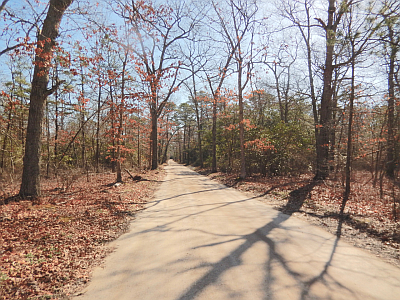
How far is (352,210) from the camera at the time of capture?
22.9 ft

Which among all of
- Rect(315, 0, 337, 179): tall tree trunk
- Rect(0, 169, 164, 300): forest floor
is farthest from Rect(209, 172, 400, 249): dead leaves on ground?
Rect(0, 169, 164, 300): forest floor

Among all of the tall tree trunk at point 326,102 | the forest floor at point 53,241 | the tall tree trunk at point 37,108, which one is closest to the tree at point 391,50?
the tall tree trunk at point 326,102

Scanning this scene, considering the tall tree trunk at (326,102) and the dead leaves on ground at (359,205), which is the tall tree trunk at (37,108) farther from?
the tall tree trunk at (326,102)

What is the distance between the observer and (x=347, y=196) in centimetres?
801

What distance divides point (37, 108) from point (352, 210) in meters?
10.9

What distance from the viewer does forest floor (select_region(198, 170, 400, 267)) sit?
4762 mm

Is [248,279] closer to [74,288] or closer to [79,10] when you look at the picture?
[74,288]

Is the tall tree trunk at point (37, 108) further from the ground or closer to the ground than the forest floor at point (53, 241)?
further from the ground

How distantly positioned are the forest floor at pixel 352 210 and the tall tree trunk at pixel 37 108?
861 cm

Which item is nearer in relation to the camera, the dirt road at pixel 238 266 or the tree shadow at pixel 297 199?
the dirt road at pixel 238 266

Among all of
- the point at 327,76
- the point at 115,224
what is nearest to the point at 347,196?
the point at 327,76

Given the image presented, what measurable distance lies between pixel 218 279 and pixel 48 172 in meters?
19.2

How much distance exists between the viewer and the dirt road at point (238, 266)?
9.80 feet

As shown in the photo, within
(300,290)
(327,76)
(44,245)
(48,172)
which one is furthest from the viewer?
(48,172)
